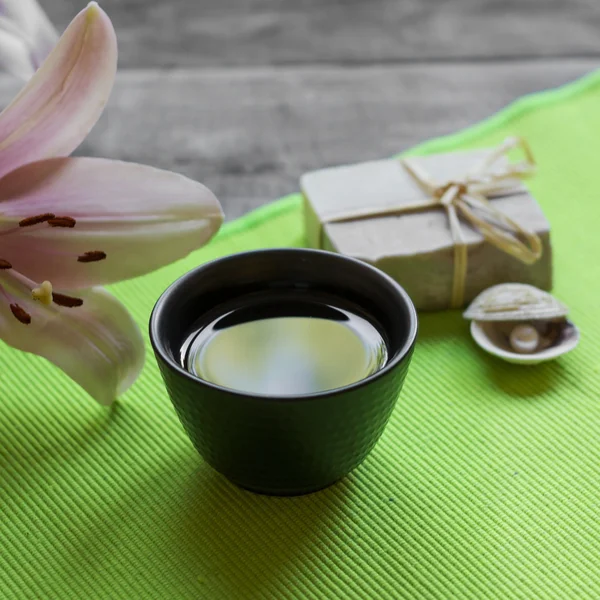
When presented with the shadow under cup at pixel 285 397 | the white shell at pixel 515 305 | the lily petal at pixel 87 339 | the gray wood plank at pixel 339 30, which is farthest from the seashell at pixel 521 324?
the gray wood plank at pixel 339 30

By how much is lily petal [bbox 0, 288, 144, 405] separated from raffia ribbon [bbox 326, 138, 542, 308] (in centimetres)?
20

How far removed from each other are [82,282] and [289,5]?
2.50 ft

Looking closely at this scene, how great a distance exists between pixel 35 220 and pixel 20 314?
0.05 metres

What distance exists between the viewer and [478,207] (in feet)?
1.99

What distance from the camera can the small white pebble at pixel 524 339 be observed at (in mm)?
540

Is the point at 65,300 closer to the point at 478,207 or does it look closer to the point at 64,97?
the point at 64,97

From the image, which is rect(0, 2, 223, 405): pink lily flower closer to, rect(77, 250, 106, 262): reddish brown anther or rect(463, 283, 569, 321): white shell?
rect(77, 250, 106, 262): reddish brown anther

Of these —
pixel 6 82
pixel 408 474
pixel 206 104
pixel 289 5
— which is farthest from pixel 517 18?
pixel 408 474

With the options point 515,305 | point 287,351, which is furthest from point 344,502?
point 515,305

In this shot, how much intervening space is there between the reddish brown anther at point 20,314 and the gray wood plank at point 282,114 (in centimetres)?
30

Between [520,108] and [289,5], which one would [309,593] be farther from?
[289,5]

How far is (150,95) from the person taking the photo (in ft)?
2.94

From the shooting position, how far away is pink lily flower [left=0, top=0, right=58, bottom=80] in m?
0.42

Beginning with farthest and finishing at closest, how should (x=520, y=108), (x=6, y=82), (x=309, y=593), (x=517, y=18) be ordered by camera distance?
1. (x=517, y=18)
2. (x=6, y=82)
3. (x=520, y=108)
4. (x=309, y=593)
